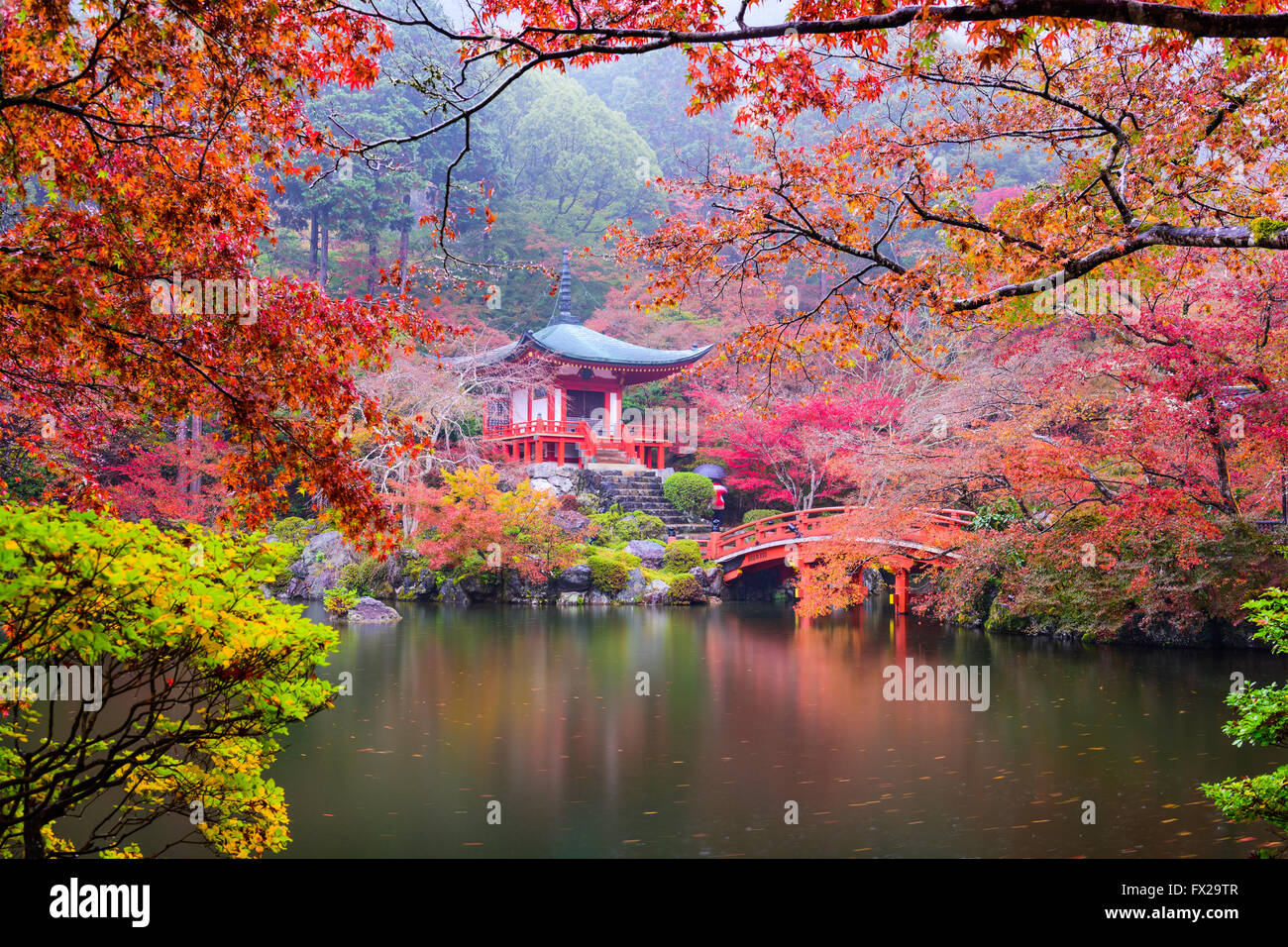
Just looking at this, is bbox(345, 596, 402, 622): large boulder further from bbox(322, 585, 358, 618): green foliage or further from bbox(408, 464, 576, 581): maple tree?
bbox(408, 464, 576, 581): maple tree

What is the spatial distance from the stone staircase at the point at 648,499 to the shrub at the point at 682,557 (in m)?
1.04

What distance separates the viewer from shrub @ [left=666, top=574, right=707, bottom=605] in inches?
718

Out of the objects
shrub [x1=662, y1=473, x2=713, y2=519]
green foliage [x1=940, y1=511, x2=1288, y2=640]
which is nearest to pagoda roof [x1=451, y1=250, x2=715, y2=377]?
shrub [x1=662, y1=473, x2=713, y2=519]

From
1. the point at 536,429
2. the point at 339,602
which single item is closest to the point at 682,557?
the point at 536,429

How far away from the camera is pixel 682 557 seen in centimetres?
1909

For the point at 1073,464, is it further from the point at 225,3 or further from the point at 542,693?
the point at 225,3

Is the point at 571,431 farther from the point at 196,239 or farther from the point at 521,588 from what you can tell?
the point at 196,239

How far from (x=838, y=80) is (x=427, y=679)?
24.8 feet

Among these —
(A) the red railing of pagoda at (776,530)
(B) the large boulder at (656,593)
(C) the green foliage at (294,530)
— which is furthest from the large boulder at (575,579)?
(C) the green foliage at (294,530)

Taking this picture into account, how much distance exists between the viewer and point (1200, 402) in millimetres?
9539

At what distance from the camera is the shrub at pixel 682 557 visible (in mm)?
19000

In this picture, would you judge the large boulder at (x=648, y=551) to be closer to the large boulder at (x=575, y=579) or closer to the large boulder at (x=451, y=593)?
the large boulder at (x=575, y=579)

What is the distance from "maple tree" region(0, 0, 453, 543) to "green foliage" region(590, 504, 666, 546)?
1504 centimetres
